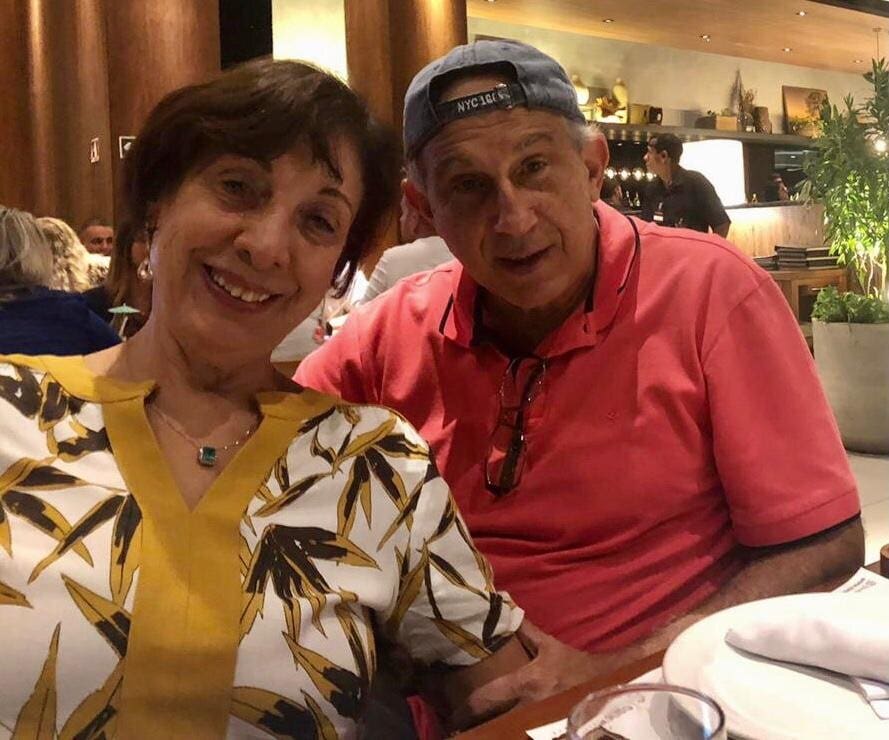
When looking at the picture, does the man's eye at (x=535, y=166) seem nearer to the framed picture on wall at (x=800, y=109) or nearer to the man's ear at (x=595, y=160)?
the man's ear at (x=595, y=160)

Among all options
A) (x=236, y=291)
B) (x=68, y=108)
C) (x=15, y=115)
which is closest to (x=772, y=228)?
(x=68, y=108)

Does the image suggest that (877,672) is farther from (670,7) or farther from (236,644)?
(670,7)

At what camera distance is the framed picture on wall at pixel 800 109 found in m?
10.5

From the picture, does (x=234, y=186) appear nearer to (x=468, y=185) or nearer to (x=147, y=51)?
(x=468, y=185)

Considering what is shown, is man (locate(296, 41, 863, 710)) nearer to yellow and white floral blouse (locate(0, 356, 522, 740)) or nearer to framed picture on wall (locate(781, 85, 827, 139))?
yellow and white floral blouse (locate(0, 356, 522, 740))

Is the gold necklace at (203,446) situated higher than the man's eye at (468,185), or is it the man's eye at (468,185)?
the man's eye at (468,185)

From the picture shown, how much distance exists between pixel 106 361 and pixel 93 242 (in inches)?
162

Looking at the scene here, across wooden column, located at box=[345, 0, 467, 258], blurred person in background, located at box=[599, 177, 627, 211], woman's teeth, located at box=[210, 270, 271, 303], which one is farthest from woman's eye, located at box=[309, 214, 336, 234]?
blurred person in background, located at box=[599, 177, 627, 211]

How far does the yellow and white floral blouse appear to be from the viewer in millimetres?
A: 974

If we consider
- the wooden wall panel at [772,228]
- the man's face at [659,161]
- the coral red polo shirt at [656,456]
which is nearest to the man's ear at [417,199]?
the coral red polo shirt at [656,456]

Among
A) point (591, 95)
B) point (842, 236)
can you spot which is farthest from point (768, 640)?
point (591, 95)

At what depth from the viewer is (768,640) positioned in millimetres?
864

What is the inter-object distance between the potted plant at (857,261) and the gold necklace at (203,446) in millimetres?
4347

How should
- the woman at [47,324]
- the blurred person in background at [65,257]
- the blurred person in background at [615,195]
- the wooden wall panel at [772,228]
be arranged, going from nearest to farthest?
the woman at [47,324], the blurred person in background at [65,257], the blurred person in background at [615,195], the wooden wall panel at [772,228]
